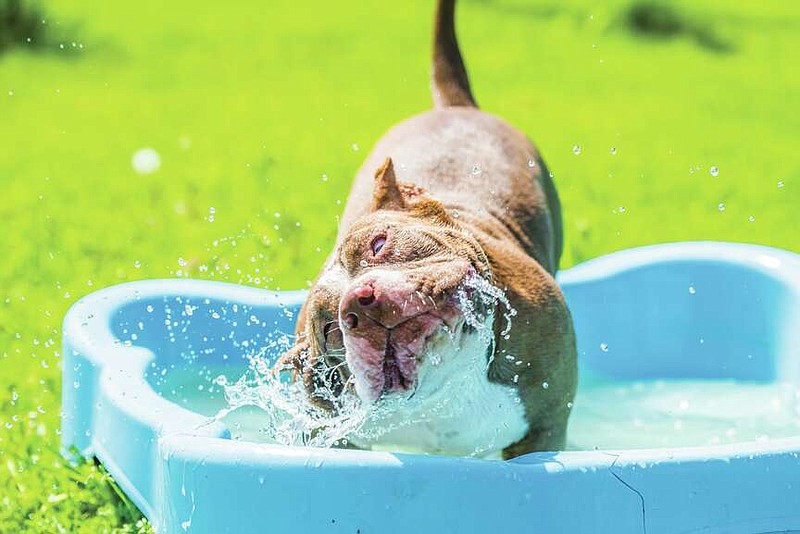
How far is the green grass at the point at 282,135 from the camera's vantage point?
564 cm

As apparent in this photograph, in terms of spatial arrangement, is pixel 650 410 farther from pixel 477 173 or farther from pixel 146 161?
pixel 146 161

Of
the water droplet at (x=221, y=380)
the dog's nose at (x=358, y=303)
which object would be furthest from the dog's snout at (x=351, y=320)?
the water droplet at (x=221, y=380)

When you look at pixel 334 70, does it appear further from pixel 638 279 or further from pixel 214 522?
pixel 214 522

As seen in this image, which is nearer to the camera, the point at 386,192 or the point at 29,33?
the point at 386,192

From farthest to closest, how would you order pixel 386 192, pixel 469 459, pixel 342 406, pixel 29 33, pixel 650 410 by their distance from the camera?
1. pixel 29 33
2. pixel 650 410
3. pixel 386 192
4. pixel 342 406
5. pixel 469 459

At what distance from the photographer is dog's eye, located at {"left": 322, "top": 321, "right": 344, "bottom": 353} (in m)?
3.04

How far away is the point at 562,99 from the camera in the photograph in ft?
31.7

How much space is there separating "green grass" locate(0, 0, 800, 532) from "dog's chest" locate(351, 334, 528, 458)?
861 millimetres

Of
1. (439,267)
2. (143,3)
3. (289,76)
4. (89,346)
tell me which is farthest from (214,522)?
(143,3)

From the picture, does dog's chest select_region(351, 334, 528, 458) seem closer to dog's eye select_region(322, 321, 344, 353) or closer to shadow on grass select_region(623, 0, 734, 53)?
dog's eye select_region(322, 321, 344, 353)

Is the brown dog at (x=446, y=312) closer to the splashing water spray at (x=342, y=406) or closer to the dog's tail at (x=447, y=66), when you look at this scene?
the splashing water spray at (x=342, y=406)

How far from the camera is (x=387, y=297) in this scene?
269cm

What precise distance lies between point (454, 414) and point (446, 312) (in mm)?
526

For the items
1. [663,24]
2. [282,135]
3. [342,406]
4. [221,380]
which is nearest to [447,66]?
[221,380]
